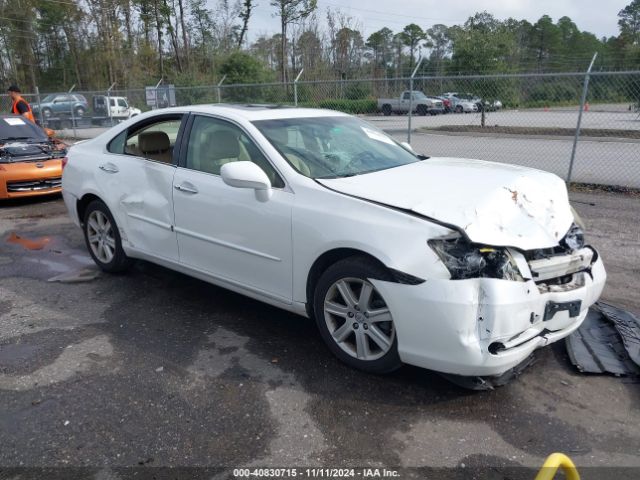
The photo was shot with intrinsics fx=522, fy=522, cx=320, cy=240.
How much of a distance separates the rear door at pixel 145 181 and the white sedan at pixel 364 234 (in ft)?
0.06

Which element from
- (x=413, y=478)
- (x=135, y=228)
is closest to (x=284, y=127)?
(x=135, y=228)

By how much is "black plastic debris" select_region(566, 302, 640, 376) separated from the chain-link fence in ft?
19.4

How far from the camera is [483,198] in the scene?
120 inches

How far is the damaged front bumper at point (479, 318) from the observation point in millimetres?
2680

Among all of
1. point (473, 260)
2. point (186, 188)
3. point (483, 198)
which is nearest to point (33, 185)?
point (186, 188)

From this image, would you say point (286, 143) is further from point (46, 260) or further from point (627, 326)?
Result: point (46, 260)

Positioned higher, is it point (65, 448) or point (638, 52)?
point (638, 52)

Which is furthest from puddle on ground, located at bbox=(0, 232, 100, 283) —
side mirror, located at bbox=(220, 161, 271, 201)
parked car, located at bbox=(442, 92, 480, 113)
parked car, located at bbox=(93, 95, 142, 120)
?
parked car, located at bbox=(442, 92, 480, 113)

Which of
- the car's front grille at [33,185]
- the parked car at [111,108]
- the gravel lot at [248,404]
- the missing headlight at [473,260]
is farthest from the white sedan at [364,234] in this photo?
the parked car at [111,108]

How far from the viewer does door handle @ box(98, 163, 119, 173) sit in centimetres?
470

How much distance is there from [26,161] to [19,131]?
1150 mm

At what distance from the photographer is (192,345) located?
12.1 feet

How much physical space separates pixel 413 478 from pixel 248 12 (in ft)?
137

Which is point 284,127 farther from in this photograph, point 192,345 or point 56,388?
point 56,388
